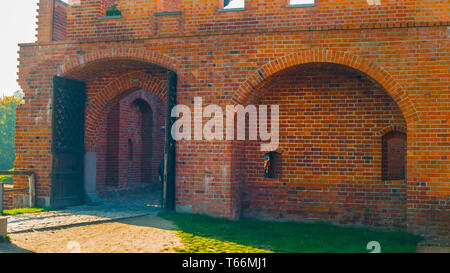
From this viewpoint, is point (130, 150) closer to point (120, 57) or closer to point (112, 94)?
point (112, 94)

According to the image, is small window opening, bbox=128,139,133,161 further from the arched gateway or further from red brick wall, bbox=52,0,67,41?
red brick wall, bbox=52,0,67,41

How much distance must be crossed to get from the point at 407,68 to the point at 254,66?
9.47 feet

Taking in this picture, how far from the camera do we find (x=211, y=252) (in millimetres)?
5590

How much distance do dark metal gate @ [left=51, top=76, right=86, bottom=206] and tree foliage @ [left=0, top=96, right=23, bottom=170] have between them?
839 inches

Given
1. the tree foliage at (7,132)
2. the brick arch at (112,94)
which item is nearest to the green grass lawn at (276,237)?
the brick arch at (112,94)

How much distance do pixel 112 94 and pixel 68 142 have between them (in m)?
1.57

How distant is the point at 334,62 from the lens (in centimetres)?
796

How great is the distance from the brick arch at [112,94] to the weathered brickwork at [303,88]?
721 mm

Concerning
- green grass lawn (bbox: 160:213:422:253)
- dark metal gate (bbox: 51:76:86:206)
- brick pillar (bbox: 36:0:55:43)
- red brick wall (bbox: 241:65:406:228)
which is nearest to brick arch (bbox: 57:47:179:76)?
dark metal gate (bbox: 51:76:86:206)

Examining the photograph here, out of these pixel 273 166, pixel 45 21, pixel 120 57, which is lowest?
pixel 273 166

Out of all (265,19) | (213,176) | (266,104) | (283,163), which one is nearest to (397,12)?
(265,19)

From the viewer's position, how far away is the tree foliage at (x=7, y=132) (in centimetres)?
2948

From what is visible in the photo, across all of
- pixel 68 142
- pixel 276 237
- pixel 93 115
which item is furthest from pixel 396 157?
pixel 68 142

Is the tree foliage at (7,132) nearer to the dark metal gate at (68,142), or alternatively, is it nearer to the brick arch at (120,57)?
the dark metal gate at (68,142)
